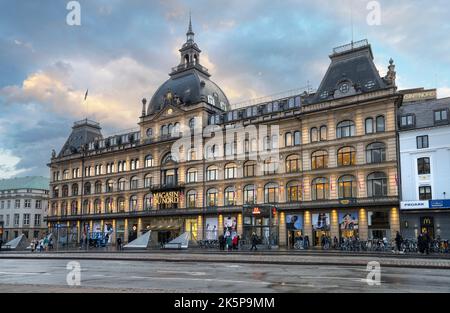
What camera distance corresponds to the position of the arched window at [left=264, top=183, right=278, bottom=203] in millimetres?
59062

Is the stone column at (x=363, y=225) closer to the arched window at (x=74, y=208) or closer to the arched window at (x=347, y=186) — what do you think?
the arched window at (x=347, y=186)

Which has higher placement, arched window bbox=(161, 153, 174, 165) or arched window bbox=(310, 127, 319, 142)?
arched window bbox=(310, 127, 319, 142)

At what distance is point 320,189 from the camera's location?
55.0 metres

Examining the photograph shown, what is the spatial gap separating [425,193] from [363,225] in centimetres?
755

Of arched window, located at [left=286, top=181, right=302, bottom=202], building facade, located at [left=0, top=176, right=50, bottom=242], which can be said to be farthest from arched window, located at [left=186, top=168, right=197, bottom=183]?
building facade, located at [left=0, top=176, right=50, bottom=242]

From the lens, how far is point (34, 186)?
11331cm

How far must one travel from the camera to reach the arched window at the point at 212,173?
65.2m

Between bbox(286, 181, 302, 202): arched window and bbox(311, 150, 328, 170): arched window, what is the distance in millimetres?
3395

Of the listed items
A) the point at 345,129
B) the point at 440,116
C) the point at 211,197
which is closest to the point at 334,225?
the point at 345,129

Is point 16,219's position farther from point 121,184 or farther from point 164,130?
point 164,130

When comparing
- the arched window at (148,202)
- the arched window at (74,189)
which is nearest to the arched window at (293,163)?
the arched window at (148,202)

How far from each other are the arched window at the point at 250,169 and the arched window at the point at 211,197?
19.1 ft

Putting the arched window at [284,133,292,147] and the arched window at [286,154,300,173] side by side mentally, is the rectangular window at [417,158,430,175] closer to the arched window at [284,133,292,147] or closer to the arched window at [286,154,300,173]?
the arched window at [286,154,300,173]

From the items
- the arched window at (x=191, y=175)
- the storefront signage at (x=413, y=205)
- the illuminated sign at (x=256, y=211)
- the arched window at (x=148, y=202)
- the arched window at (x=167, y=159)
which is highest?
the arched window at (x=167, y=159)
